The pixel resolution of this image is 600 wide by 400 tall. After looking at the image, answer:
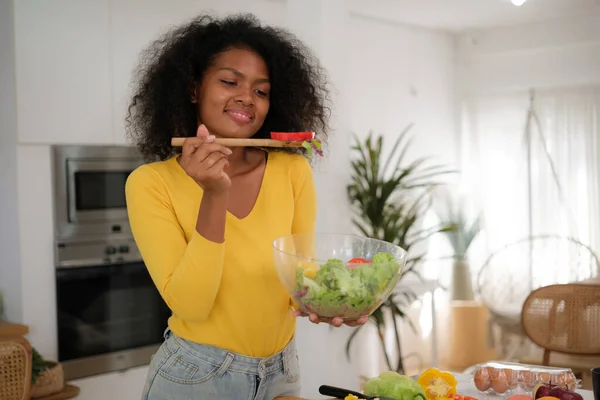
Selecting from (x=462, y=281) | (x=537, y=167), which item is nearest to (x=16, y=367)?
(x=462, y=281)

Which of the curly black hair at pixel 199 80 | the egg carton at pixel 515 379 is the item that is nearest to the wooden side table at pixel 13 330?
the curly black hair at pixel 199 80

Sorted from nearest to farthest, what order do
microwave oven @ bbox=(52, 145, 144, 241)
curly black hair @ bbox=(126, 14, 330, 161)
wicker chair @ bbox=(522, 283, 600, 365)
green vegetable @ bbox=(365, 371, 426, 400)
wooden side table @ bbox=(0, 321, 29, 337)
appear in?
1. green vegetable @ bbox=(365, 371, 426, 400)
2. curly black hair @ bbox=(126, 14, 330, 161)
3. wicker chair @ bbox=(522, 283, 600, 365)
4. wooden side table @ bbox=(0, 321, 29, 337)
5. microwave oven @ bbox=(52, 145, 144, 241)

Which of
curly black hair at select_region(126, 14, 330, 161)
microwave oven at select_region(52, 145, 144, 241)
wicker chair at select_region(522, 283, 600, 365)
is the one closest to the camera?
curly black hair at select_region(126, 14, 330, 161)

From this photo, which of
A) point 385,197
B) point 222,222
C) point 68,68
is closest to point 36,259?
point 68,68

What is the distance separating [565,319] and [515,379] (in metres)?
1.28

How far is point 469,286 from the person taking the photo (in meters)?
5.58

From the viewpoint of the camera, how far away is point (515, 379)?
163cm

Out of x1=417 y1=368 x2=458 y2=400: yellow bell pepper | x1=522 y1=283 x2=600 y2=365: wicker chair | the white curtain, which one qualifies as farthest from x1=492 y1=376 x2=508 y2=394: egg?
the white curtain

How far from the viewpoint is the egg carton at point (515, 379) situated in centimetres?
161

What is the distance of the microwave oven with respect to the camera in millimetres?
3441

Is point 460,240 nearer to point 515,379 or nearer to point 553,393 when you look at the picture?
point 515,379

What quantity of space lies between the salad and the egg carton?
1.35ft

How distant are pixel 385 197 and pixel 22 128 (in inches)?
78.0

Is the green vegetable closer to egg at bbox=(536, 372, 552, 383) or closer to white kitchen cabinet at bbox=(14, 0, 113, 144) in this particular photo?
egg at bbox=(536, 372, 552, 383)
